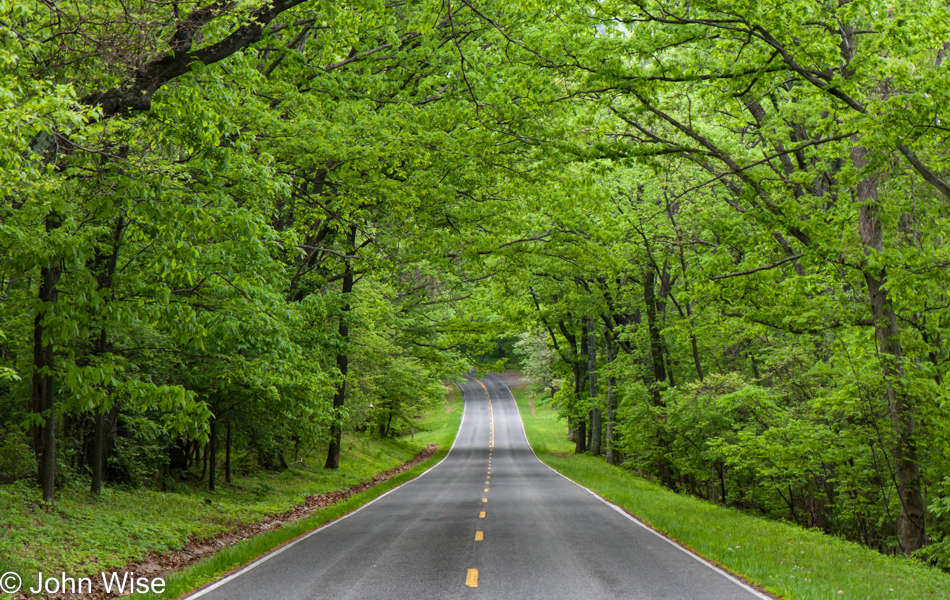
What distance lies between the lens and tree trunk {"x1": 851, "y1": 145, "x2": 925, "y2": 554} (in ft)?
40.2

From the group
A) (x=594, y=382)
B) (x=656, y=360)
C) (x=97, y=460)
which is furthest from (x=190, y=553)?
(x=594, y=382)

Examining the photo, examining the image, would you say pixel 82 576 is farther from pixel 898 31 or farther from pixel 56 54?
pixel 898 31

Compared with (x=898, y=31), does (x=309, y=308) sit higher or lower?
lower

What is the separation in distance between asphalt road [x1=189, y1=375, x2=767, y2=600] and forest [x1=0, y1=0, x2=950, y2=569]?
2.50m

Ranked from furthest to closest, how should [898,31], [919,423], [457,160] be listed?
[457,160] < [919,423] < [898,31]

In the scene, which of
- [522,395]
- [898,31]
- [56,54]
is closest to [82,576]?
[56,54]

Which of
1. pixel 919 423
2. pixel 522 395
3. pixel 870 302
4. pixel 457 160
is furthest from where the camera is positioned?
pixel 522 395

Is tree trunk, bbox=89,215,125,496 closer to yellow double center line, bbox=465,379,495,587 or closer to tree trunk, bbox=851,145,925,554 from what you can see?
yellow double center line, bbox=465,379,495,587

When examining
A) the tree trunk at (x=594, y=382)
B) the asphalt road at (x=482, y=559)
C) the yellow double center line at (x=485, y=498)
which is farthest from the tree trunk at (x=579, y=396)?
the asphalt road at (x=482, y=559)

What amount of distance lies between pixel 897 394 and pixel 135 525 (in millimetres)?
13968

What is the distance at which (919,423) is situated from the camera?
12359mm

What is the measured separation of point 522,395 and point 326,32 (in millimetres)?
76954

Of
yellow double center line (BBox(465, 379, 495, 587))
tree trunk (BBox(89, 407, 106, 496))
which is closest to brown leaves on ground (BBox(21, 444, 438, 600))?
tree trunk (BBox(89, 407, 106, 496))

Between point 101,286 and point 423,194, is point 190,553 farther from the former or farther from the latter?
point 423,194
